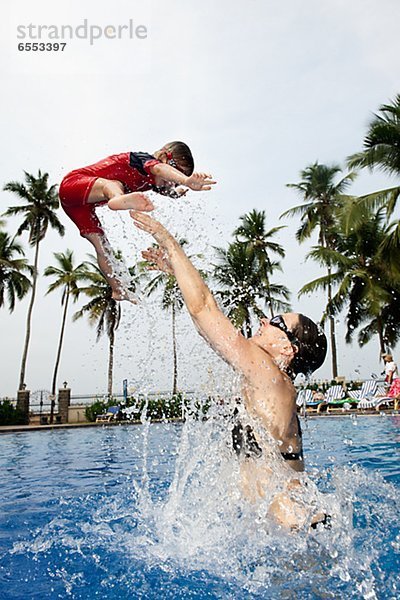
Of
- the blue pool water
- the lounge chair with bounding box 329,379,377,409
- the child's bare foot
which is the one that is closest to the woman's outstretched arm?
the child's bare foot

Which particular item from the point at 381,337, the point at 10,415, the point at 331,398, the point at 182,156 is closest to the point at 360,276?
the point at 381,337

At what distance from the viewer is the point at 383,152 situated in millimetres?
20109

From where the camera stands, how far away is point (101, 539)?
3.86 meters

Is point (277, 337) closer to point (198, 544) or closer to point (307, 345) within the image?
point (307, 345)

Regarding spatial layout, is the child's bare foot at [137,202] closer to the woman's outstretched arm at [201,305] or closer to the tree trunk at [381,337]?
the woman's outstretched arm at [201,305]

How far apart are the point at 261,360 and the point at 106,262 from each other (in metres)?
2.09

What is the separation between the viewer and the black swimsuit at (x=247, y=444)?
2876mm

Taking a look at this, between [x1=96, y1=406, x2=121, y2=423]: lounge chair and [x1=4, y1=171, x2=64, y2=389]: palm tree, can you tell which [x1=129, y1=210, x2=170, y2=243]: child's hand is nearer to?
[x1=96, y1=406, x2=121, y2=423]: lounge chair

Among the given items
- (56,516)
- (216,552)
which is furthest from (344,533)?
(56,516)

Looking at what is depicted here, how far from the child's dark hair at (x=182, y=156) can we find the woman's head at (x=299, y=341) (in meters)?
1.64

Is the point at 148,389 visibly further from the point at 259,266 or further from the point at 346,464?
the point at 259,266

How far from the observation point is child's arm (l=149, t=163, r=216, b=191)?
371 cm

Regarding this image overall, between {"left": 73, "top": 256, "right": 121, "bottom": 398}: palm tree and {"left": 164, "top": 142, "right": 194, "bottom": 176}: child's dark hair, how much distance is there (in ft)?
98.4

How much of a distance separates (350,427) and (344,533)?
42.8 feet
